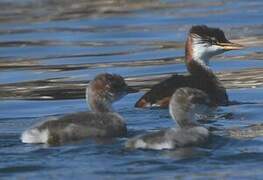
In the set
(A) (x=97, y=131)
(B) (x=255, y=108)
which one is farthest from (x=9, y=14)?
(A) (x=97, y=131)

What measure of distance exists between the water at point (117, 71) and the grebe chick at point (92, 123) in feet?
0.65

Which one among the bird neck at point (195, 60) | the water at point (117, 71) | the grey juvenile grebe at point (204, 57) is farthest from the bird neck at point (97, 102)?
the bird neck at point (195, 60)

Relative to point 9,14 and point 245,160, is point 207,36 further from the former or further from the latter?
point 9,14

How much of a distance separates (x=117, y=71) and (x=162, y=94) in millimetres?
4435

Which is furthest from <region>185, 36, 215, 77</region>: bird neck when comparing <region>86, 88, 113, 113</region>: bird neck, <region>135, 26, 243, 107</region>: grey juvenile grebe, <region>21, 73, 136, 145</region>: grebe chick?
<region>86, 88, 113, 113</region>: bird neck

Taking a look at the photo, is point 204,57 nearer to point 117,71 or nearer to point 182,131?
point 117,71

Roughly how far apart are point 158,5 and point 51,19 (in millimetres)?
3404

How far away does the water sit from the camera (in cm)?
1195

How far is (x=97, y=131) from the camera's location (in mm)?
13383

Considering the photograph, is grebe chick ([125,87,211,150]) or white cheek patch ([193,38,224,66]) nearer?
grebe chick ([125,87,211,150])

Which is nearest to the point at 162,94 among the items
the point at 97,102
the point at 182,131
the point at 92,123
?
the point at 97,102

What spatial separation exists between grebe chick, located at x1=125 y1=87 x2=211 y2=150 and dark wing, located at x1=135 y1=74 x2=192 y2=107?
1822mm

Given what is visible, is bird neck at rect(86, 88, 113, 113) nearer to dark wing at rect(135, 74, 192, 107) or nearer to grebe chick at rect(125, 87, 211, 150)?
grebe chick at rect(125, 87, 211, 150)

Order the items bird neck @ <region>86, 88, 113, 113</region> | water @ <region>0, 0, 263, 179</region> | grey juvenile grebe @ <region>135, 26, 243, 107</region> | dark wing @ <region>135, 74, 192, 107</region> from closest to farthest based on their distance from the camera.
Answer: water @ <region>0, 0, 263, 179</region> < bird neck @ <region>86, 88, 113, 113</region> < dark wing @ <region>135, 74, 192, 107</region> < grey juvenile grebe @ <region>135, 26, 243, 107</region>
